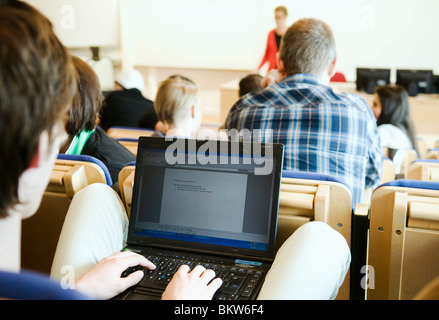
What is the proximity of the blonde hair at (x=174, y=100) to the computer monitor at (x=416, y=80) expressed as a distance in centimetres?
402

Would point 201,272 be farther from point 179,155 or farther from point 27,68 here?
point 27,68

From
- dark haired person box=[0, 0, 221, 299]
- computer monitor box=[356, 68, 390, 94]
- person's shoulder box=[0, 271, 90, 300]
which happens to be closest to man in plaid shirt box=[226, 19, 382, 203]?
dark haired person box=[0, 0, 221, 299]

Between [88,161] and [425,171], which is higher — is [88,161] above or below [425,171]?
above

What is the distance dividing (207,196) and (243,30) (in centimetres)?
627

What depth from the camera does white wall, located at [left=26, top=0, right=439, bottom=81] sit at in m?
6.52

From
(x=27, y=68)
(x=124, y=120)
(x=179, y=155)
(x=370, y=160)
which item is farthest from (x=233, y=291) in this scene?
(x=124, y=120)

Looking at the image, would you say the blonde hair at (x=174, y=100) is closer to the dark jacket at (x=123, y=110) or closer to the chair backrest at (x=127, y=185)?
the chair backrest at (x=127, y=185)

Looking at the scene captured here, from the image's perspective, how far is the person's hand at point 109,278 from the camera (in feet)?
3.39

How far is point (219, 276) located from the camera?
113 cm

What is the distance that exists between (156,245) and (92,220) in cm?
19

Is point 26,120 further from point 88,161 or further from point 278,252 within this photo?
point 88,161

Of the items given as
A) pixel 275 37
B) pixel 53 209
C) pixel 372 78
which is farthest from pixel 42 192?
pixel 275 37

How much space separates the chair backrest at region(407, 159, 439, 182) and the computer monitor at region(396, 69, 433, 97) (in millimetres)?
4092

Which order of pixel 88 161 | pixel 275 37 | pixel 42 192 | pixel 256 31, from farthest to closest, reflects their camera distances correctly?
pixel 256 31 < pixel 275 37 < pixel 88 161 < pixel 42 192
